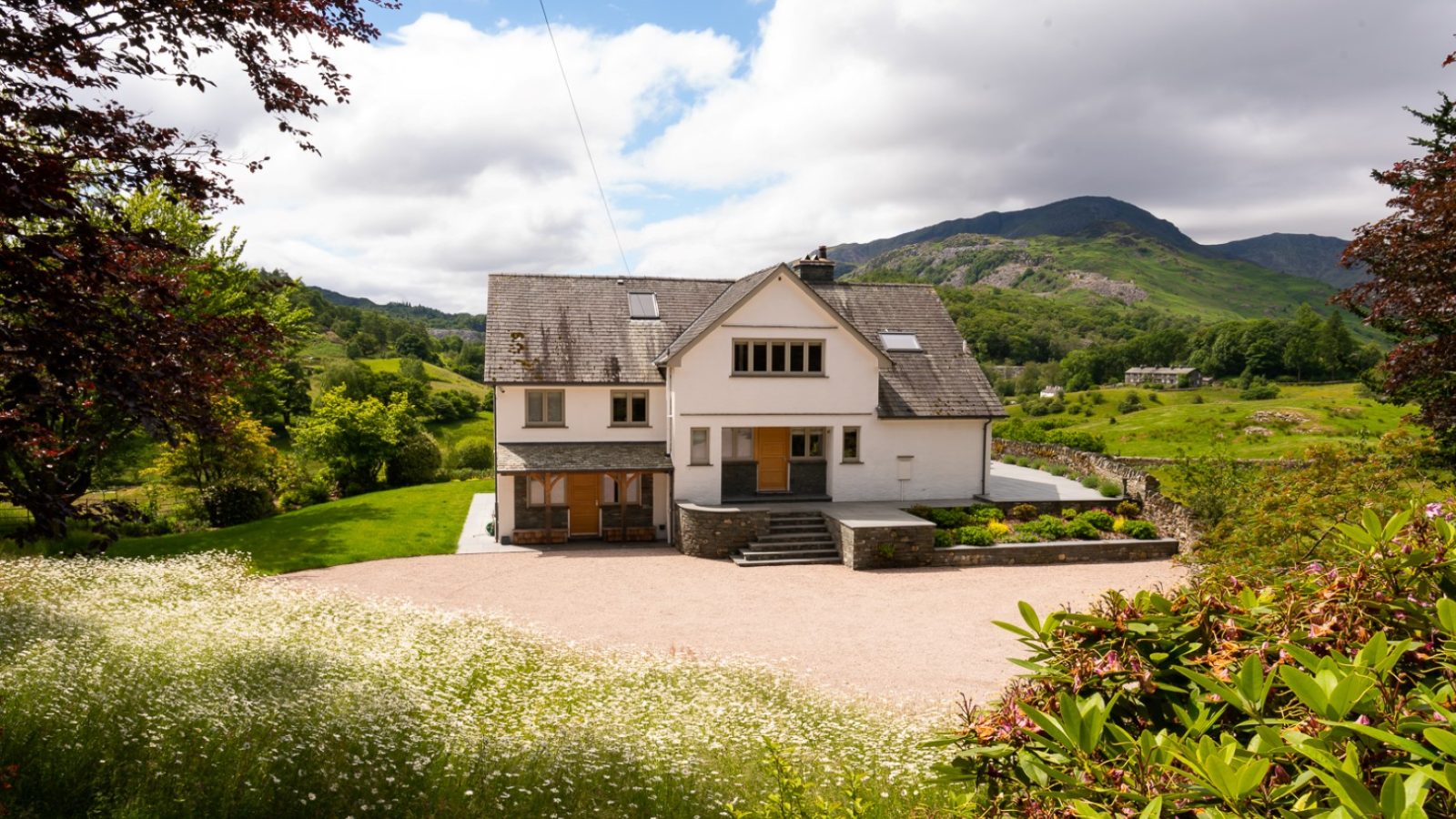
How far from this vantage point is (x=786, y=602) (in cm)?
1788

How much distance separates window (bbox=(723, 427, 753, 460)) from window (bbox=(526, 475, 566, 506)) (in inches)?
219

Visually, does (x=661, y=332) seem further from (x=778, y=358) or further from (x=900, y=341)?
(x=900, y=341)

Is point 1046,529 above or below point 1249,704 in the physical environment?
below

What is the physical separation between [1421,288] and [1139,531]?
31.6 feet

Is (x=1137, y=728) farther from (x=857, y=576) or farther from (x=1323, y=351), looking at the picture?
(x=1323, y=351)

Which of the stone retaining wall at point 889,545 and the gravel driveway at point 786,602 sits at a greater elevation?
the stone retaining wall at point 889,545

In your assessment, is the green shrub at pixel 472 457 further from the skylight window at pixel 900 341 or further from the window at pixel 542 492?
the skylight window at pixel 900 341

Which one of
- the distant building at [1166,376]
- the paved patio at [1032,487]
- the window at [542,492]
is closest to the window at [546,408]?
the window at [542,492]

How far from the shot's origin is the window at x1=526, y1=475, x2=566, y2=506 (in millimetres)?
24281

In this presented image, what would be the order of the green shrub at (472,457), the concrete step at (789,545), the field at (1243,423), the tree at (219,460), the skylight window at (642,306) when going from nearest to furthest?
the concrete step at (789,545) < the tree at (219,460) < the skylight window at (642,306) < the green shrub at (472,457) < the field at (1243,423)

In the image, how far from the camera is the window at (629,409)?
25844 millimetres

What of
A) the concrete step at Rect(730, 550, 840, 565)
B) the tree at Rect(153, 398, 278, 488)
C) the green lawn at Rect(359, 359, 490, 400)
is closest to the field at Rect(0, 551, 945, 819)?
the concrete step at Rect(730, 550, 840, 565)

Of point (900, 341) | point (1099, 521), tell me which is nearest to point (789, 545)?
point (1099, 521)

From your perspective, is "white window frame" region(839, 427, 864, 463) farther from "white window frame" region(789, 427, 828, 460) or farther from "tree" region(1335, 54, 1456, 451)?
"tree" region(1335, 54, 1456, 451)
